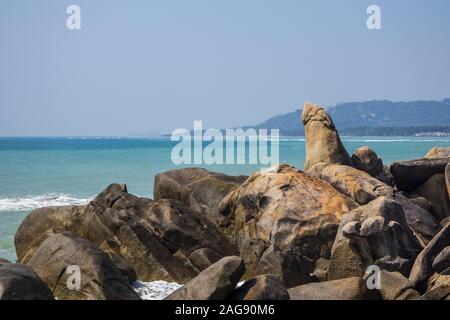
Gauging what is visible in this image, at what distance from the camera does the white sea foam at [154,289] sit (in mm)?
14586

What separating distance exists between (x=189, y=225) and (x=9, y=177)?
3771cm

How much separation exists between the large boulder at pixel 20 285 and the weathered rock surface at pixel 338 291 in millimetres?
4563

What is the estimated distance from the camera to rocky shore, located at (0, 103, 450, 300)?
12.7 m

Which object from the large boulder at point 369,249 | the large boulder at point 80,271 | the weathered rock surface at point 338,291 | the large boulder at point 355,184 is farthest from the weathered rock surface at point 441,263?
the large boulder at point 80,271

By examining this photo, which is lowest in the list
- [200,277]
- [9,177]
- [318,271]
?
[9,177]

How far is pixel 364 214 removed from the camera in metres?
15.6

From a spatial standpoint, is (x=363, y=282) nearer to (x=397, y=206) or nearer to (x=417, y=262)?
(x=417, y=262)

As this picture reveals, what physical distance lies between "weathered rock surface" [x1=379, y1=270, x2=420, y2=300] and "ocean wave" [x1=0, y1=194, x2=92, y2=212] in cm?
2021

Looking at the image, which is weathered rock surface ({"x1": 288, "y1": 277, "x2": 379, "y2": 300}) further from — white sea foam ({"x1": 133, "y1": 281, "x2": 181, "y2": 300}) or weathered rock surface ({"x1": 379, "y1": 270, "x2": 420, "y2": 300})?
white sea foam ({"x1": 133, "y1": 281, "x2": 181, "y2": 300})

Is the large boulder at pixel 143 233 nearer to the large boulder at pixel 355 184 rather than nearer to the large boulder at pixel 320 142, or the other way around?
the large boulder at pixel 355 184

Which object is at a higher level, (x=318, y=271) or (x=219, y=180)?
(x=219, y=180)
